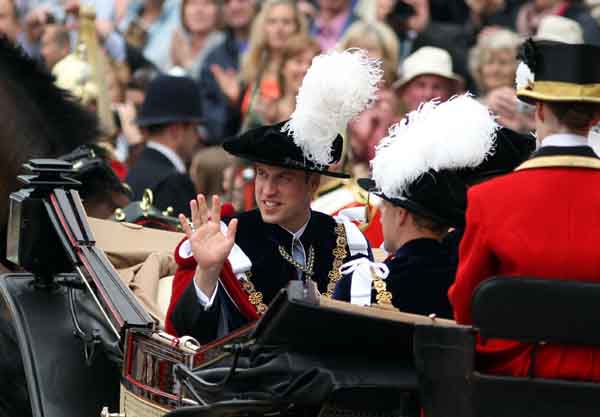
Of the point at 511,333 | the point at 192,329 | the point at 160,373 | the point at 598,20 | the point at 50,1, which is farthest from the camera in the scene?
the point at 50,1

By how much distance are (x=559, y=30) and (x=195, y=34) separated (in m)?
4.44

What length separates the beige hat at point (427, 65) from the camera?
10.5 meters

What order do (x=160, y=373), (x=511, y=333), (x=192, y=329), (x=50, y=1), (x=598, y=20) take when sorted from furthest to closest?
(x=50, y=1) < (x=598, y=20) < (x=192, y=329) < (x=160, y=373) < (x=511, y=333)

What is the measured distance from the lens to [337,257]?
579 centimetres

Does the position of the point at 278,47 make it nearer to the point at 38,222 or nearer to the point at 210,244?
the point at 38,222

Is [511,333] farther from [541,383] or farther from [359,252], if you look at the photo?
[359,252]

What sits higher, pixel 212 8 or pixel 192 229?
pixel 212 8

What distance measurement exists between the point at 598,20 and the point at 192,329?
19.8 ft

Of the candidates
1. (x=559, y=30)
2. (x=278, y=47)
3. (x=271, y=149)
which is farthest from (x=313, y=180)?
(x=278, y=47)

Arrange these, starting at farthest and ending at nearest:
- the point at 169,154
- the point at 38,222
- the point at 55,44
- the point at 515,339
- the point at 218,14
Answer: the point at 218,14
the point at 55,44
the point at 169,154
the point at 38,222
the point at 515,339

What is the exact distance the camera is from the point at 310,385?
14.9 ft

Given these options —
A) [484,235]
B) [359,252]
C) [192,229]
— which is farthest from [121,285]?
[484,235]

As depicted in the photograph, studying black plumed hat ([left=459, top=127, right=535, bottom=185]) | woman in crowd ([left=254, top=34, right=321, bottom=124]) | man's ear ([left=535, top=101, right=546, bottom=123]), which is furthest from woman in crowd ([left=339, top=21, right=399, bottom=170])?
man's ear ([left=535, top=101, right=546, bottom=123])

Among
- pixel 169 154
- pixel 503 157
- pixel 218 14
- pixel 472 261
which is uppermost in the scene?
pixel 218 14
